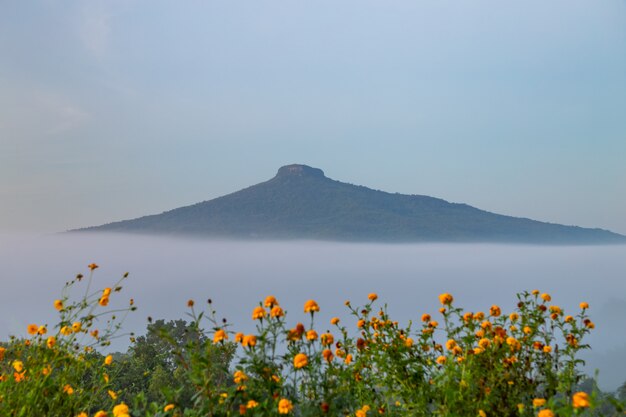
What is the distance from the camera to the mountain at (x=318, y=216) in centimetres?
11412

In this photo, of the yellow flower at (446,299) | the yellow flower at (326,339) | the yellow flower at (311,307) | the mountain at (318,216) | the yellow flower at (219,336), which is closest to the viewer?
the yellow flower at (219,336)

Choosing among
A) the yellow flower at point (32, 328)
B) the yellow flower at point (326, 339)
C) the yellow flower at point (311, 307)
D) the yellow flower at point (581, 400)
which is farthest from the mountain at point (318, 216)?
the yellow flower at point (581, 400)

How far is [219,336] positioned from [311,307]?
0.62 meters

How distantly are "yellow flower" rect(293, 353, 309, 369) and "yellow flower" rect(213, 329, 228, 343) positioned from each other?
1.45 ft

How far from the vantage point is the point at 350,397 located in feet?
14.3

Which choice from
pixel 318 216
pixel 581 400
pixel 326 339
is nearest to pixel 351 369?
pixel 326 339

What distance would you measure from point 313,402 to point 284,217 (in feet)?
368

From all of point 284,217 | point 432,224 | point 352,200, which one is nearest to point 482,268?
point 432,224

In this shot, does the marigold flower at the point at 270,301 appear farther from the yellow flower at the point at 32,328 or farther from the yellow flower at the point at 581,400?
the yellow flower at the point at 32,328

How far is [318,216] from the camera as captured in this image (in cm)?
11700

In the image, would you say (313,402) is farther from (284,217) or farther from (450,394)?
(284,217)

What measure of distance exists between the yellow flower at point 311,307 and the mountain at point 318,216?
107 m

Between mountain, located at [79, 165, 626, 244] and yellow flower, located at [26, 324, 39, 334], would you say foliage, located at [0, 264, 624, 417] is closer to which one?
yellow flower, located at [26, 324, 39, 334]

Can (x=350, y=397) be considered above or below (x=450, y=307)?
below
